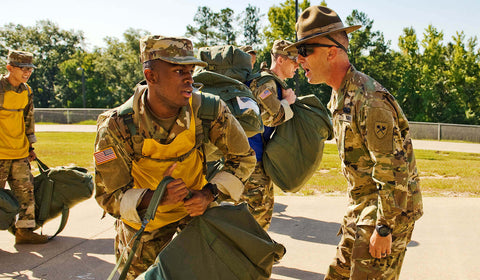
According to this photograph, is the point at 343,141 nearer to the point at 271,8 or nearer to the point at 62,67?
the point at 271,8

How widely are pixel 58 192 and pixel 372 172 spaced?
13.8ft

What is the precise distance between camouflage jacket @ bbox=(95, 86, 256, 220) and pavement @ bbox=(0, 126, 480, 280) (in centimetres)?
198

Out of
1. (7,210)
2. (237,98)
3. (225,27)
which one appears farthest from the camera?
(225,27)

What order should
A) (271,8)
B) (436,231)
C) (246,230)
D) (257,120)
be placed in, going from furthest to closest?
(271,8) → (436,231) → (257,120) → (246,230)

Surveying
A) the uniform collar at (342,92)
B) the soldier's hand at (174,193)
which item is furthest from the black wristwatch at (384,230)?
the soldier's hand at (174,193)

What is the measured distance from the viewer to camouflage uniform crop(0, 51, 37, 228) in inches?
223

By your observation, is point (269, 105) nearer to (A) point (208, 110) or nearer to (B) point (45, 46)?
(A) point (208, 110)

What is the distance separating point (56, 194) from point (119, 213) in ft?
11.3

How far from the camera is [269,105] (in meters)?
4.22

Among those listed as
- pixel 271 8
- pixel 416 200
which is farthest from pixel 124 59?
pixel 416 200

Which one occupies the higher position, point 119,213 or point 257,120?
point 257,120

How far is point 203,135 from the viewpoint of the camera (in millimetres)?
2922

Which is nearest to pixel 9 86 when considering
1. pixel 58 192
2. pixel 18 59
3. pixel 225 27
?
pixel 18 59

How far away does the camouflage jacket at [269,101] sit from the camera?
424cm
